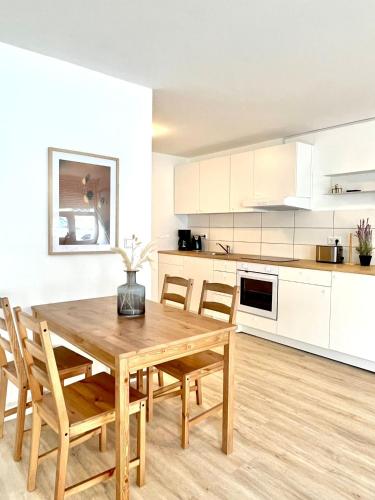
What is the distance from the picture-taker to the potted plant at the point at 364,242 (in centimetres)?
352

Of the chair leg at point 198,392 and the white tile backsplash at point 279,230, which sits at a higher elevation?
the white tile backsplash at point 279,230

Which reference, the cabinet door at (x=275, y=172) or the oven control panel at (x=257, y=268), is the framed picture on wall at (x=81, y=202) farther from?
the cabinet door at (x=275, y=172)

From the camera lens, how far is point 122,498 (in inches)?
59.9

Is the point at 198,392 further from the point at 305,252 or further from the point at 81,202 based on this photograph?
the point at 305,252

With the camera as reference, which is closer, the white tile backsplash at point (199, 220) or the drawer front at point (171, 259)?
the drawer front at point (171, 259)

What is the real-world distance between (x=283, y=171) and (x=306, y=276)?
1.26 m

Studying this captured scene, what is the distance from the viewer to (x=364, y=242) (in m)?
3.57

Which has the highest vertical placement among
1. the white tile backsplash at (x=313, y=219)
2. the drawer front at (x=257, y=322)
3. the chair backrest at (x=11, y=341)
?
the white tile backsplash at (x=313, y=219)

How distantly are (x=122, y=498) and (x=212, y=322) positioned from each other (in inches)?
36.9

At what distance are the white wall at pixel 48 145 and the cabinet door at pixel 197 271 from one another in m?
1.86

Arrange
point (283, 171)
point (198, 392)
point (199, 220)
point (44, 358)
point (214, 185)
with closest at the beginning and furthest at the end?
point (44, 358)
point (198, 392)
point (283, 171)
point (214, 185)
point (199, 220)

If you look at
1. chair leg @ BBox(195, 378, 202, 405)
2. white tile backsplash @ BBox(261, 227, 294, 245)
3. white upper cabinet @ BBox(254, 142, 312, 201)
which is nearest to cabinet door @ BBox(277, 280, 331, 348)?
white tile backsplash @ BBox(261, 227, 294, 245)

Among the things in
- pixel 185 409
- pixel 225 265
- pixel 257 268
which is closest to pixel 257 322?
pixel 257 268

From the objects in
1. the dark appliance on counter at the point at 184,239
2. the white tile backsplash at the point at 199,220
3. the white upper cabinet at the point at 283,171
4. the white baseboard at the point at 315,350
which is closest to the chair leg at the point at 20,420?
the white baseboard at the point at 315,350
